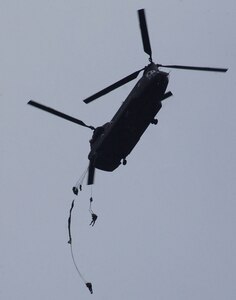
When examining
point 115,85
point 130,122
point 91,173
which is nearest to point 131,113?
point 130,122

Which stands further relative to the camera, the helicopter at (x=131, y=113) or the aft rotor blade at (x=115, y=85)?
the aft rotor blade at (x=115, y=85)

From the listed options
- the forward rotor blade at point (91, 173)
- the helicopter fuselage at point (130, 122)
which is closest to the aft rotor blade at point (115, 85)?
the helicopter fuselage at point (130, 122)

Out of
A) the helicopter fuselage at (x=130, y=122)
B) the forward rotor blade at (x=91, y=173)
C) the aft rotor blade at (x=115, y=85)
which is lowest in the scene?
the forward rotor blade at (x=91, y=173)

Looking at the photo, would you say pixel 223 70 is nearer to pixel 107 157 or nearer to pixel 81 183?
pixel 107 157

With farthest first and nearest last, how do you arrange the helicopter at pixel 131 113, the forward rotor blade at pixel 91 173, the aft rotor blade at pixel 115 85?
the forward rotor blade at pixel 91 173 < the aft rotor blade at pixel 115 85 < the helicopter at pixel 131 113

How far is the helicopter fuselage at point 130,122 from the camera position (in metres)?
21.3

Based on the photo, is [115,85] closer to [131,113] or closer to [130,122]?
[131,113]

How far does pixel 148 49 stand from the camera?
2144 centimetres

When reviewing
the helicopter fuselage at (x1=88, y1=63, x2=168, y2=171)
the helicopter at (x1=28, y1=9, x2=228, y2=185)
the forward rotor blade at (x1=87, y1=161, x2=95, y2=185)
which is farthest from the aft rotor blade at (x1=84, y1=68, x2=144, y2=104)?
the forward rotor blade at (x1=87, y1=161, x2=95, y2=185)

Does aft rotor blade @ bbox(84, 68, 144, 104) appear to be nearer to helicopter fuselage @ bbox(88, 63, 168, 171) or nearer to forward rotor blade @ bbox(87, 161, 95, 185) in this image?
helicopter fuselage @ bbox(88, 63, 168, 171)

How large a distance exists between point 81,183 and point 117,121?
13.8 ft

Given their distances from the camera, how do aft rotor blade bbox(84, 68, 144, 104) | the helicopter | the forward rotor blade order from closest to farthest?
the helicopter < aft rotor blade bbox(84, 68, 144, 104) < the forward rotor blade

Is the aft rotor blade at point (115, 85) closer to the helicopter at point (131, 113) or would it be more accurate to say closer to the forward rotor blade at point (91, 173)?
the helicopter at point (131, 113)

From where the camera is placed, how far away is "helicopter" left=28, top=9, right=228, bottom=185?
21234mm
